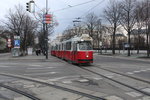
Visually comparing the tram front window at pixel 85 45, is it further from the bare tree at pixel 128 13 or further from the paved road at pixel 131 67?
the bare tree at pixel 128 13

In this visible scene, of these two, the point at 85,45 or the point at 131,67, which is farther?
the point at 85,45

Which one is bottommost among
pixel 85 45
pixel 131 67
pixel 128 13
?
pixel 131 67

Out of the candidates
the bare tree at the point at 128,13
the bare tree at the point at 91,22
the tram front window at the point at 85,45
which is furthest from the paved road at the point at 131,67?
the bare tree at the point at 91,22

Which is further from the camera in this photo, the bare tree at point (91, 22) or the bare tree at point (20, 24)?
the bare tree at point (91, 22)

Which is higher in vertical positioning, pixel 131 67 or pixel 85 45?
pixel 85 45

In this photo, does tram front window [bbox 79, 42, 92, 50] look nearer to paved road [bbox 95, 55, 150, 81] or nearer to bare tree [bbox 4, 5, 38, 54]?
paved road [bbox 95, 55, 150, 81]

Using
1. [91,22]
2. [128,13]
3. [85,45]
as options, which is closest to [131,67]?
[85,45]

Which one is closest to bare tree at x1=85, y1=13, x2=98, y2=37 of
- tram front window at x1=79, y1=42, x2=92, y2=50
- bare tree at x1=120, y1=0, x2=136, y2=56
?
bare tree at x1=120, y1=0, x2=136, y2=56

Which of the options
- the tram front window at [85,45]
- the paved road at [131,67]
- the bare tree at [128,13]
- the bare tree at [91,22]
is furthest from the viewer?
the bare tree at [91,22]

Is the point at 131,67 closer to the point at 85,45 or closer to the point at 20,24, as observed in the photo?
the point at 85,45

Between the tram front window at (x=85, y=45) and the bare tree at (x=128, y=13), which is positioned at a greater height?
the bare tree at (x=128, y=13)

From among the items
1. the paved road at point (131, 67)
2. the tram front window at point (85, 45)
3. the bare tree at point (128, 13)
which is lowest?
the paved road at point (131, 67)

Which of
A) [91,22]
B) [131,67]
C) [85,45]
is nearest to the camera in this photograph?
[131,67]

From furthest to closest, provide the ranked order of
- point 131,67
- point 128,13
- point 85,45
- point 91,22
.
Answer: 1. point 91,22
2. point 128,13
3. point 85,45
4. point 131,67
